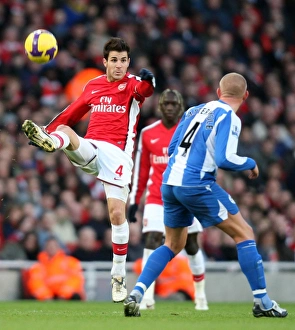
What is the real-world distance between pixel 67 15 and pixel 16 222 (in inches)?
193

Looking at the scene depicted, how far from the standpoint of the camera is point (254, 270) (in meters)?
7.86

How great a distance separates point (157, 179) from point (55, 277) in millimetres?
2925

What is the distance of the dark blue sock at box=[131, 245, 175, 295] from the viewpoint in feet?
25.7

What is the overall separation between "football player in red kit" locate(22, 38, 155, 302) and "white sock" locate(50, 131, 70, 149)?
0.28 m

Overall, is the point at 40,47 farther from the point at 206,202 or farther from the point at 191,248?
the point at 191,248

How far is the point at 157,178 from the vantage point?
34.9 ft

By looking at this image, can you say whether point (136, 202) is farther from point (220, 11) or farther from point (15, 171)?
point (220, 11)

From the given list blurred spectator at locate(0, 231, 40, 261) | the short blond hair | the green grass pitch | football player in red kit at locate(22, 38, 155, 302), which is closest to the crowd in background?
blurred spectator at locate(0, 231, 40, 261)

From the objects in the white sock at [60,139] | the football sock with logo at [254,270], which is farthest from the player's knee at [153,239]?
the football sock with logo at [254,270]

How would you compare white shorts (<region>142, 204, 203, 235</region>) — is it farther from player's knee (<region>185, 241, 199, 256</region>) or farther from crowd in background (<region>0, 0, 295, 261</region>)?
crowd in background (<region>0, 0, 295, 261</region>)

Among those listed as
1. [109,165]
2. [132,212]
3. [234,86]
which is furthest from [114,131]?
[132,212]

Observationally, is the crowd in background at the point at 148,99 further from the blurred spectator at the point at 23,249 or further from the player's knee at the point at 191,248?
the player's knee at the point at 191,248

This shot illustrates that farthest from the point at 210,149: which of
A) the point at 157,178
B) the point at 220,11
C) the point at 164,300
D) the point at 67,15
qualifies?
the point at 220,11

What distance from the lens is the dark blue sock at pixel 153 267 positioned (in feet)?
25.7
